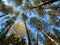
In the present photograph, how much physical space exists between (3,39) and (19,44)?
76cm

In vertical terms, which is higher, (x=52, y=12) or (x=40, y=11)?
(x=40, y=11)

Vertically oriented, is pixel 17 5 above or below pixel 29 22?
above

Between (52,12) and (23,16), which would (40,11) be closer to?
(52,12)

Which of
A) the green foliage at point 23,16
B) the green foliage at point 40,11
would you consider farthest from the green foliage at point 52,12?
the green foliage at point 23,16

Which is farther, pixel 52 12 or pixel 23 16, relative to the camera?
pixel 23 16

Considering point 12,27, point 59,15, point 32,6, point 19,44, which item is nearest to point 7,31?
point 12,27

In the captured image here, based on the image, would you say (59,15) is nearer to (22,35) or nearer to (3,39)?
(22,35)

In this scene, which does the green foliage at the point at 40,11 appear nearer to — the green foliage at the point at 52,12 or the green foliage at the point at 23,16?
the green foliage at the point at 52,12

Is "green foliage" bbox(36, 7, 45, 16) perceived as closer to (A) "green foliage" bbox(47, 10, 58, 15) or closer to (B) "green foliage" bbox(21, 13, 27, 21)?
(A) "green foliage" bbox(47, 10, 58, 15)

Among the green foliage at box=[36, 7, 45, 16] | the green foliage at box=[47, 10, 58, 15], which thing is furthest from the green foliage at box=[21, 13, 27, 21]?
the green foliage at box=[47, 10, 58, 15]

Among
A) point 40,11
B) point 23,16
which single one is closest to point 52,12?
point 40,11

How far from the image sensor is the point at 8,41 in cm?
969

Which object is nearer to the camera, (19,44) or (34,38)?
(19,44)

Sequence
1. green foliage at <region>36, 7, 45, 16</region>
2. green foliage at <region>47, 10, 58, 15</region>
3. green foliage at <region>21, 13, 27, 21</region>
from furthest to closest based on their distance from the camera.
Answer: green foliage at <region>21, 13, 27, 21</region> < green foliage at <region>47, 10, 58, 15</region> < green foliage at <region>36, 7, 45, 16</region>
